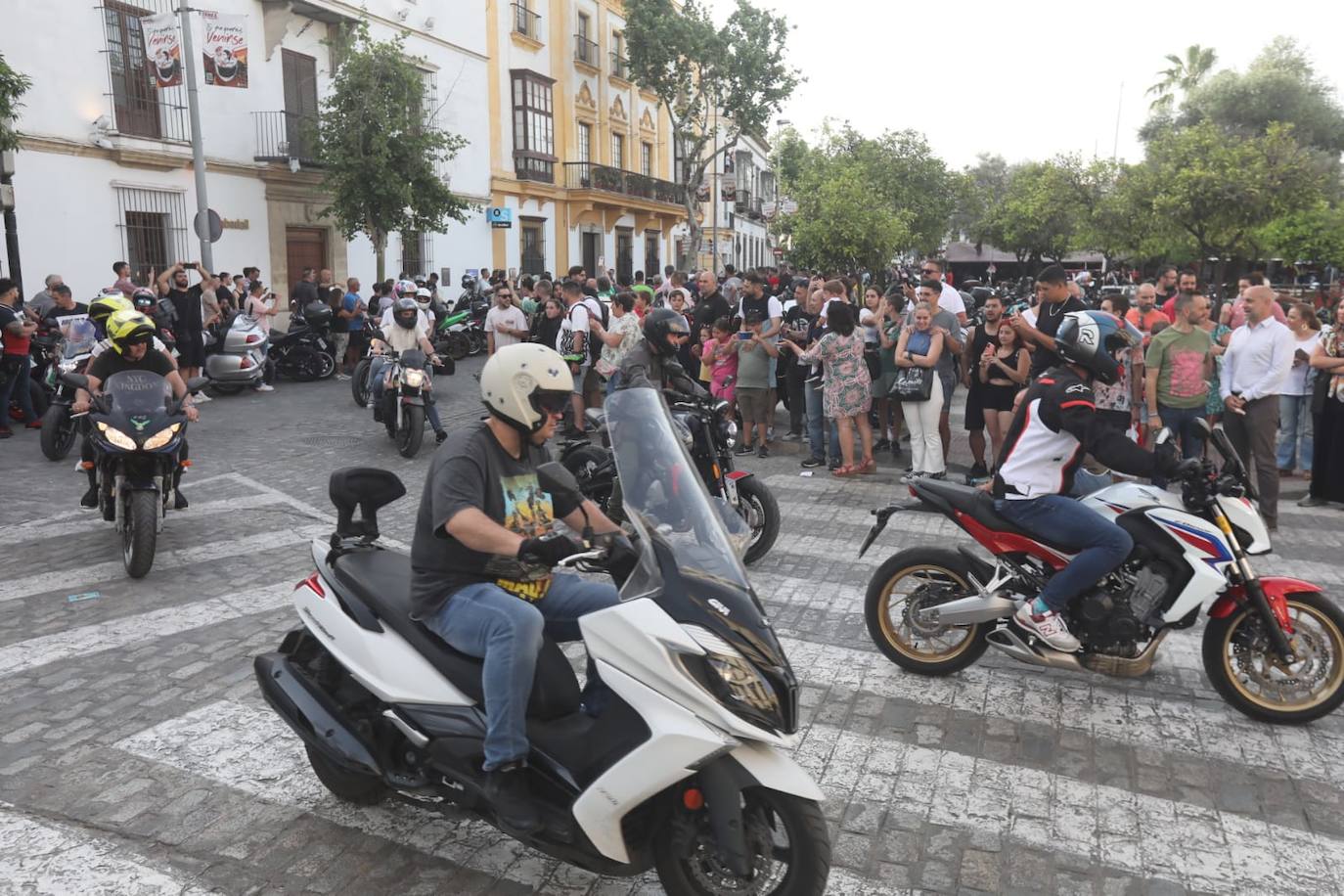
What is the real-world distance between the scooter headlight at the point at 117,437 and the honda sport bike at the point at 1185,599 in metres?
4.75

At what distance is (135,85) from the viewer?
18.9 m

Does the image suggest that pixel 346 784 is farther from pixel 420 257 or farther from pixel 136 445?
pixel 420 257

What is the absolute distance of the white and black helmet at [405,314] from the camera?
37.0 ft

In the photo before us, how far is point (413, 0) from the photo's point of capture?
26.5 meters

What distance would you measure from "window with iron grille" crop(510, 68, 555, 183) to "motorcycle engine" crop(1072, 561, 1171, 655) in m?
30.0

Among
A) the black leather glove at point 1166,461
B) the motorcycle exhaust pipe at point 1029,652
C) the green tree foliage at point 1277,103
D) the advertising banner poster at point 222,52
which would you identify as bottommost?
the motorcycle exhaust pipe at point 1029,652

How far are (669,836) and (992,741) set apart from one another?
1.99 meters

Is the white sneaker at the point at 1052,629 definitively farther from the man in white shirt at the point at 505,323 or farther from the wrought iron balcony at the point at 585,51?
the wrought iron balcony at the point at 585,51

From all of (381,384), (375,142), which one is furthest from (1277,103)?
(381,384)

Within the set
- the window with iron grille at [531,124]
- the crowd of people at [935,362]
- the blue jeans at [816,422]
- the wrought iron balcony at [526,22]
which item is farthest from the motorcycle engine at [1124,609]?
the wrought iron balcony at [526,22]

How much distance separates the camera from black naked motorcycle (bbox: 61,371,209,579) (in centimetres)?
645

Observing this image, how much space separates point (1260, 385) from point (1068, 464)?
4476 millimetres

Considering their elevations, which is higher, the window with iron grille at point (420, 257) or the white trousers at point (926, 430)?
the window with iron grille at point (420, 257)

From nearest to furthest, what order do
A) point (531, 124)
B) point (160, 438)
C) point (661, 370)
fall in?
point (160, 438) → point (661, 370) → point (531, 124)
